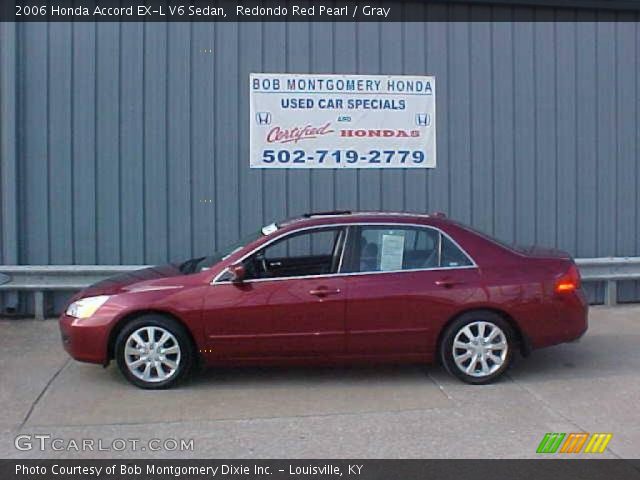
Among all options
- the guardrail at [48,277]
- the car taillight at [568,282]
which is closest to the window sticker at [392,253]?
the car taillight at [568,282]

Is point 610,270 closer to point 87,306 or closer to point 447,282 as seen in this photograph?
point 447,282

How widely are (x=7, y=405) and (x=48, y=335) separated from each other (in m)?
2.60

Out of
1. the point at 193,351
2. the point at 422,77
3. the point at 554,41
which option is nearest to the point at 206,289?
the point at 193,351

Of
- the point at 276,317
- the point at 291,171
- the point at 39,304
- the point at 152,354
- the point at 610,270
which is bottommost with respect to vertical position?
the point at 152,354

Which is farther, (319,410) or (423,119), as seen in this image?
(423,119)

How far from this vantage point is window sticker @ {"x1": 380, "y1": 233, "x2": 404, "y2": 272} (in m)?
6.98

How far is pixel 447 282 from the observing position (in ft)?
22.7

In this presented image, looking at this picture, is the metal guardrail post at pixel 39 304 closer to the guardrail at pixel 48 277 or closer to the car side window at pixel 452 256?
the guardrail at pixel 48 277

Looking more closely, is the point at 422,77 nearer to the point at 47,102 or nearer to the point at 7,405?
the point at 47,102

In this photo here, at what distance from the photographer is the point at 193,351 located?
686cm

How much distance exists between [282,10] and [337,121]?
156 cm

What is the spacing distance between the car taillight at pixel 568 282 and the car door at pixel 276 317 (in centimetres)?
190

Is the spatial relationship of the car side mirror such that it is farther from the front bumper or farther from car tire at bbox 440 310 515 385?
car tire at bbox 440 310 515 385
